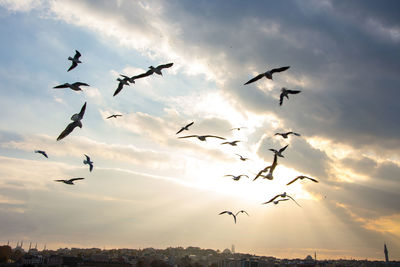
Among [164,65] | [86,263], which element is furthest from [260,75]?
[86,263]

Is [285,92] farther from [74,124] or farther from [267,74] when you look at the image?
[74,124]

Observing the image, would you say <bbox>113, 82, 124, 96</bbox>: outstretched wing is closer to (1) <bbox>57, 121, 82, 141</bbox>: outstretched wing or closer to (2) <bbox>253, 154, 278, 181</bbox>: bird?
(1) <bbox>57, 121, 82, 141</bbox>: outstretched wing

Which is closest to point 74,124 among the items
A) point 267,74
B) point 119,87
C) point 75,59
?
point 119,87

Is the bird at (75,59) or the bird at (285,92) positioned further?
the bird at (75,59)

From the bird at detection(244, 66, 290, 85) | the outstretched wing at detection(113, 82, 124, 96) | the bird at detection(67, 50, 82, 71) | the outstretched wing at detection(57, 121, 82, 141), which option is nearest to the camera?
the outstretched wing at detection(57, 121, 82, 141)

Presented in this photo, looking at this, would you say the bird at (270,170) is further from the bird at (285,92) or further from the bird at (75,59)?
the bird at (75,59)

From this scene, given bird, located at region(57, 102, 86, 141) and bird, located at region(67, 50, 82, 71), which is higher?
bird, located at region(67, 50, 82, 71)

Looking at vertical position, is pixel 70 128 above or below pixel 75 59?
below

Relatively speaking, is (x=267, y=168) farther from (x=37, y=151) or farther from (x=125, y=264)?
(x=125, y=264)

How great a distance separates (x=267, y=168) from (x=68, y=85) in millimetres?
18280

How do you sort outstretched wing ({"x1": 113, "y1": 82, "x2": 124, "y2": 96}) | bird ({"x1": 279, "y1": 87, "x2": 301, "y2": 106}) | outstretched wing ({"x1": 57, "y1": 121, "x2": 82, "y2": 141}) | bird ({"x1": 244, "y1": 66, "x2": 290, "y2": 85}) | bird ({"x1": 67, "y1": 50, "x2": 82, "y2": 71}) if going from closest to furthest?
outstretched wing ({"x1": 57, "y1": 121, "x2": 82, "y2": 141})
bird ({"x1": 244, "y1": 66, "x2": 290, "y2": 85})
bird ({"x1": 279, "y1": 87, "x2": 301, "y2": 106})
bird ({"x1": 67, "y1": 50, "x2": 82, "y2": 71})
outstretched wing ({"x1": 113, "y1": 82, "x2": 124, "y2": 96})

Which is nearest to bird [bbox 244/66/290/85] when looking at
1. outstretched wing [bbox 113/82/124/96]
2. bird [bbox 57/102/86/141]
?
outstretched wing [bbox 113/82/124/96]

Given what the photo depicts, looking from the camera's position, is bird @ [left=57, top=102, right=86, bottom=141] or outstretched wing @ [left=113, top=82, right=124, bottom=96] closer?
bird @ [left=57, top=102, right=86, bottom=141]

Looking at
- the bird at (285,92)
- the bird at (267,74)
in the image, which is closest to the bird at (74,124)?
the bird at (267,74)
